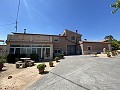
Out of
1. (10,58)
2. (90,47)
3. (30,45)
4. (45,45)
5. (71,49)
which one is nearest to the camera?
(10,58)

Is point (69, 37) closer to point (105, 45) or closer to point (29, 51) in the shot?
point (105, 45)

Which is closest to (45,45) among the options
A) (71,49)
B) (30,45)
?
(30,45)

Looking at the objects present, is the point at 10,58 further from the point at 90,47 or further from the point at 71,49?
the point at 90,47

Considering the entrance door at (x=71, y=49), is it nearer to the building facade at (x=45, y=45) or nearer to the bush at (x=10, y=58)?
the building facade at (x=45, y=45)

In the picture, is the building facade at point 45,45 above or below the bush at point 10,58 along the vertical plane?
above

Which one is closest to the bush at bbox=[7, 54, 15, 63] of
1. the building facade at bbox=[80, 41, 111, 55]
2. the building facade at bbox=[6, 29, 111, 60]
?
the building facade at bbox=[6, 29, 111, 60]

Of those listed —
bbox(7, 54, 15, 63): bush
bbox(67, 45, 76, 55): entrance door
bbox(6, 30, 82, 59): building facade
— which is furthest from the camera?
bbox(67, 45, 76, 55): entrance door

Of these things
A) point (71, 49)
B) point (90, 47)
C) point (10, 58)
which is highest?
point (90, 47)

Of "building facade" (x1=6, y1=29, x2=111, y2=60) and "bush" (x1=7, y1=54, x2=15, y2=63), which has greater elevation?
"building facade" (x1=6, y1=29, x2=111, y2=60)

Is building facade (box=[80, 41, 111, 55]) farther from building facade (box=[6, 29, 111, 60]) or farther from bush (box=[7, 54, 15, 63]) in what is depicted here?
bush (box=[7, 54, 15, 63])

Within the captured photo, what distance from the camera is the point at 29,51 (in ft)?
69.3

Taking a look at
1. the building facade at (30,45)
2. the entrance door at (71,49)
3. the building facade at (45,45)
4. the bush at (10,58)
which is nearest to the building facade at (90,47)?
the building facade at (45,45)

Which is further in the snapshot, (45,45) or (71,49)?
(71,49)

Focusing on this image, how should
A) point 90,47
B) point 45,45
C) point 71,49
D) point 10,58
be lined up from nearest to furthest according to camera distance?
point 10,58
point 45,45
point 90,47
point 71,49
